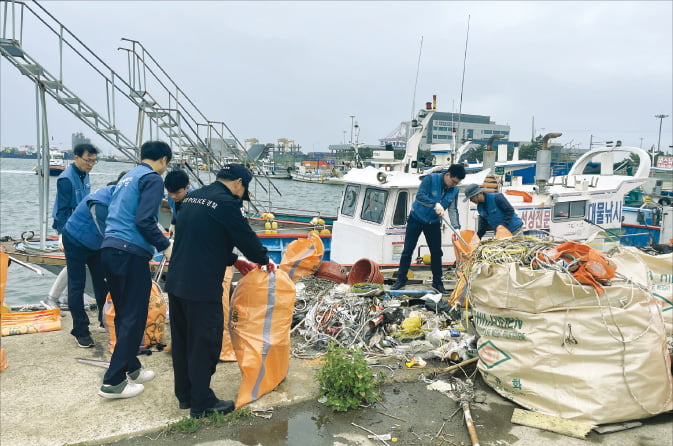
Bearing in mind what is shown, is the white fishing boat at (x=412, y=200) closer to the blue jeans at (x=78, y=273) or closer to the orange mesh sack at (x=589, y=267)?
the orange mesh sack at (x=589, y=267)

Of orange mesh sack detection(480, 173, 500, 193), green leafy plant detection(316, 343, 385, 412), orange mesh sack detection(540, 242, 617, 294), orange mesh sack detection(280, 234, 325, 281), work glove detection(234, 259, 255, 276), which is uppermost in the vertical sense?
orange mesh sack detection(480, 173, 500, 193)

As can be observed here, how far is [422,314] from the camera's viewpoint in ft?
15.6

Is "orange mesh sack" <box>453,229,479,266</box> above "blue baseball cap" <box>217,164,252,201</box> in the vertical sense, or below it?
below

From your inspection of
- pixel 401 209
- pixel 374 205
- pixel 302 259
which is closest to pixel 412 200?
pixel 401 209

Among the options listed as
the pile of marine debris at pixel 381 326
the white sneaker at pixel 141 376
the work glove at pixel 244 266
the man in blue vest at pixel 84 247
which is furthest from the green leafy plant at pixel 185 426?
the man in blue vest at pixel 84 247

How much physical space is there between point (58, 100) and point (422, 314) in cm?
720

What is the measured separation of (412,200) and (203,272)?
5.03m

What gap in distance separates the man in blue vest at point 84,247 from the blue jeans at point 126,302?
29.4 inches

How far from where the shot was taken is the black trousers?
119 inches

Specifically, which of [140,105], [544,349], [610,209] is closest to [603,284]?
[544,349]

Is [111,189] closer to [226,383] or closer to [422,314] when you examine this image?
[226,383]

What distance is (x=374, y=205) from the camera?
7750 mm

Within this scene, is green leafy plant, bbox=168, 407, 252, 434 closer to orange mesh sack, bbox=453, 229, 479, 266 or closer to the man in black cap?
the man in black cap

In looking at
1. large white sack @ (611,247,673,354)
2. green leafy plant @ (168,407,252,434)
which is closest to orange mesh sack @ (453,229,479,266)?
large white sack @ (611,247,673,354)
